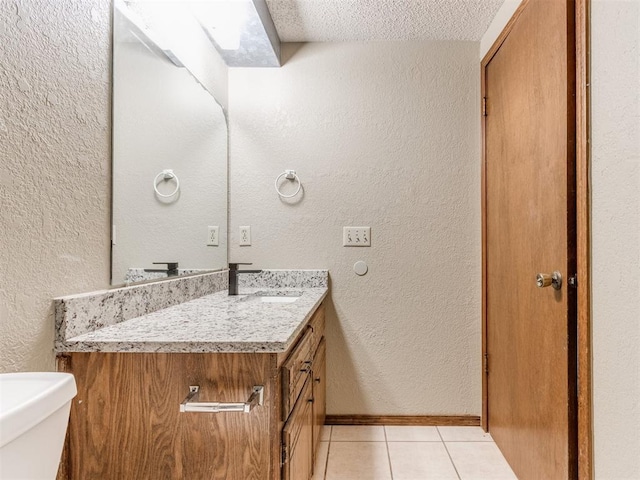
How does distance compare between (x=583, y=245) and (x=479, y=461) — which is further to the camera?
(x=479, y=461)

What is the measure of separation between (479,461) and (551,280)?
1.05m

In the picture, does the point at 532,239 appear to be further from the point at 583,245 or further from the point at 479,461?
the point at 479,461

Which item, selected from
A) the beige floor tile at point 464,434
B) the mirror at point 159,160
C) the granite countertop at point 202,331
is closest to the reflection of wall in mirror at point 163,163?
the mirror at point 159,160

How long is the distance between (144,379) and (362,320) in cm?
148

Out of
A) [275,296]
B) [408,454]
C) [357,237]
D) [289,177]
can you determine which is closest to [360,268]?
[357,237]

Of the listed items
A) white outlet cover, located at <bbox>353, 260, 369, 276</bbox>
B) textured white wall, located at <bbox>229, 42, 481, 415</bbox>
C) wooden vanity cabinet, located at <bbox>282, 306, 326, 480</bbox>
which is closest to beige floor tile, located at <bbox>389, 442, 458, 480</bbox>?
textured white wall, located at <bbox>229, 42, 481, 415</bbox>

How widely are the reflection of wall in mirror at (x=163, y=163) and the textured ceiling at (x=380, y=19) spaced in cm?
61

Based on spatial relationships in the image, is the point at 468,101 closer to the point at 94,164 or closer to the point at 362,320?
the point at 362,320

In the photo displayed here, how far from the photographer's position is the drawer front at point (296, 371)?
3.46 feet

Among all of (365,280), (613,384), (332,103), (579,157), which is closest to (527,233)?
(579,157)

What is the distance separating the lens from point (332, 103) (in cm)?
235

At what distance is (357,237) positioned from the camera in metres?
2.31

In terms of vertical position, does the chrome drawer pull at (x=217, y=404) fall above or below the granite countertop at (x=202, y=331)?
below

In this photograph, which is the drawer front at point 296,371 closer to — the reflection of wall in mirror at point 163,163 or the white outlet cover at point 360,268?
the reflection of wall in mirror at point 163,163
